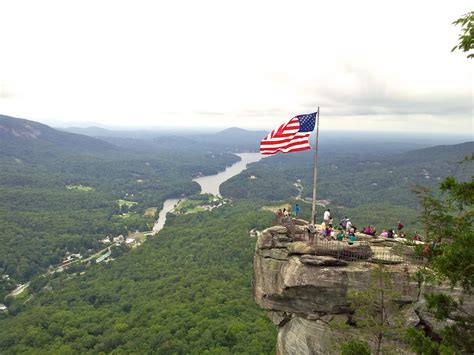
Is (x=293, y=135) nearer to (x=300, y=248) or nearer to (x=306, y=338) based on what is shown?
(x=300, y=248)

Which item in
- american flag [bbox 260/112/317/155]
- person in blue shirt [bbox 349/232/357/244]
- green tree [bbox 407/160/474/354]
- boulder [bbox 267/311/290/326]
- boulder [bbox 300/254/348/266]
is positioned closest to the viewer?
green tree [bbox 407/160/474/354]

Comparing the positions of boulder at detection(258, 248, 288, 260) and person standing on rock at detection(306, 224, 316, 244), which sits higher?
person standing on rock at detection(306, 224, 316, 244)

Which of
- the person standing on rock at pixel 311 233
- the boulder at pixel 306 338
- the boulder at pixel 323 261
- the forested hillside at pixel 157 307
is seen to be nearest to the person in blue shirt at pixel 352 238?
the person standing on rock at pixel 311 233

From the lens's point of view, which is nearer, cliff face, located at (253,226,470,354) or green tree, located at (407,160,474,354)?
green tree, located at (407,160,474,354)

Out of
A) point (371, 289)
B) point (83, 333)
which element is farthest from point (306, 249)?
point (83, 333)

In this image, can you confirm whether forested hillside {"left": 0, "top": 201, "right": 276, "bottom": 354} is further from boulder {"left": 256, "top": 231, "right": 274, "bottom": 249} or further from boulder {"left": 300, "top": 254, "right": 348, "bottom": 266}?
boulder {"left": 300, "top": 254, "right": 348, "bottom": 266}

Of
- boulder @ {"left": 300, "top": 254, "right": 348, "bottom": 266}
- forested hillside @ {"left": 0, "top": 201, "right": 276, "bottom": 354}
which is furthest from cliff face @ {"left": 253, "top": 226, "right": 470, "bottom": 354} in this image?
forested hillside @ {"left": 0, "top": 201, "right": 276, "bottom": 354}

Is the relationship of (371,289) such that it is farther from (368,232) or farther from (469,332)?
(368,232)
